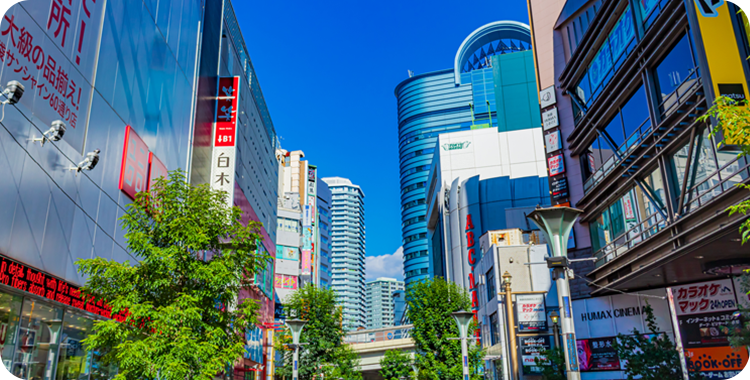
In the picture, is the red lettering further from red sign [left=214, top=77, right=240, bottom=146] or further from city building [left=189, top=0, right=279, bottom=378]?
red sign [left=214, top=77, right=240, bottom=146]

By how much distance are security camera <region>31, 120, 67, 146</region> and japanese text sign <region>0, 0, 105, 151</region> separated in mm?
578

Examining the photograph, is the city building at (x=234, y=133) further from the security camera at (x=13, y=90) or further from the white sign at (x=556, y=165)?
the white sign at (x=556, y=165)

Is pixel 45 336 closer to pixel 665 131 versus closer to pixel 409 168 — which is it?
pixel 665 131

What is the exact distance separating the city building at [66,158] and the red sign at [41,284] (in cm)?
3

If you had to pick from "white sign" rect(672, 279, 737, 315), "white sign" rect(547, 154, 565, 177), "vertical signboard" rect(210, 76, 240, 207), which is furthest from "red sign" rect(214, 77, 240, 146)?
"white sign" rect(672, 279, 737, 315)

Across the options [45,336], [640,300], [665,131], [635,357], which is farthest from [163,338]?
[640,300]

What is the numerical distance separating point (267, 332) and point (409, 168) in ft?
397

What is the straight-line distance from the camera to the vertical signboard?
128 ft

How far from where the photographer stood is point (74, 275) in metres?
17.8

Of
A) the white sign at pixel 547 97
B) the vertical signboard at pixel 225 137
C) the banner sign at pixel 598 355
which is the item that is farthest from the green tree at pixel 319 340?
the white sign at pixel 547 97

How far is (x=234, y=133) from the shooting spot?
40.2m

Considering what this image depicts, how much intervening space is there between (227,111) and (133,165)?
60.0 ft

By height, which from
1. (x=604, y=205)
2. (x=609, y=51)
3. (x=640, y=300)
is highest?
(x=609, y=51)

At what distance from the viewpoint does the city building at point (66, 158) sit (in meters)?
14.3
